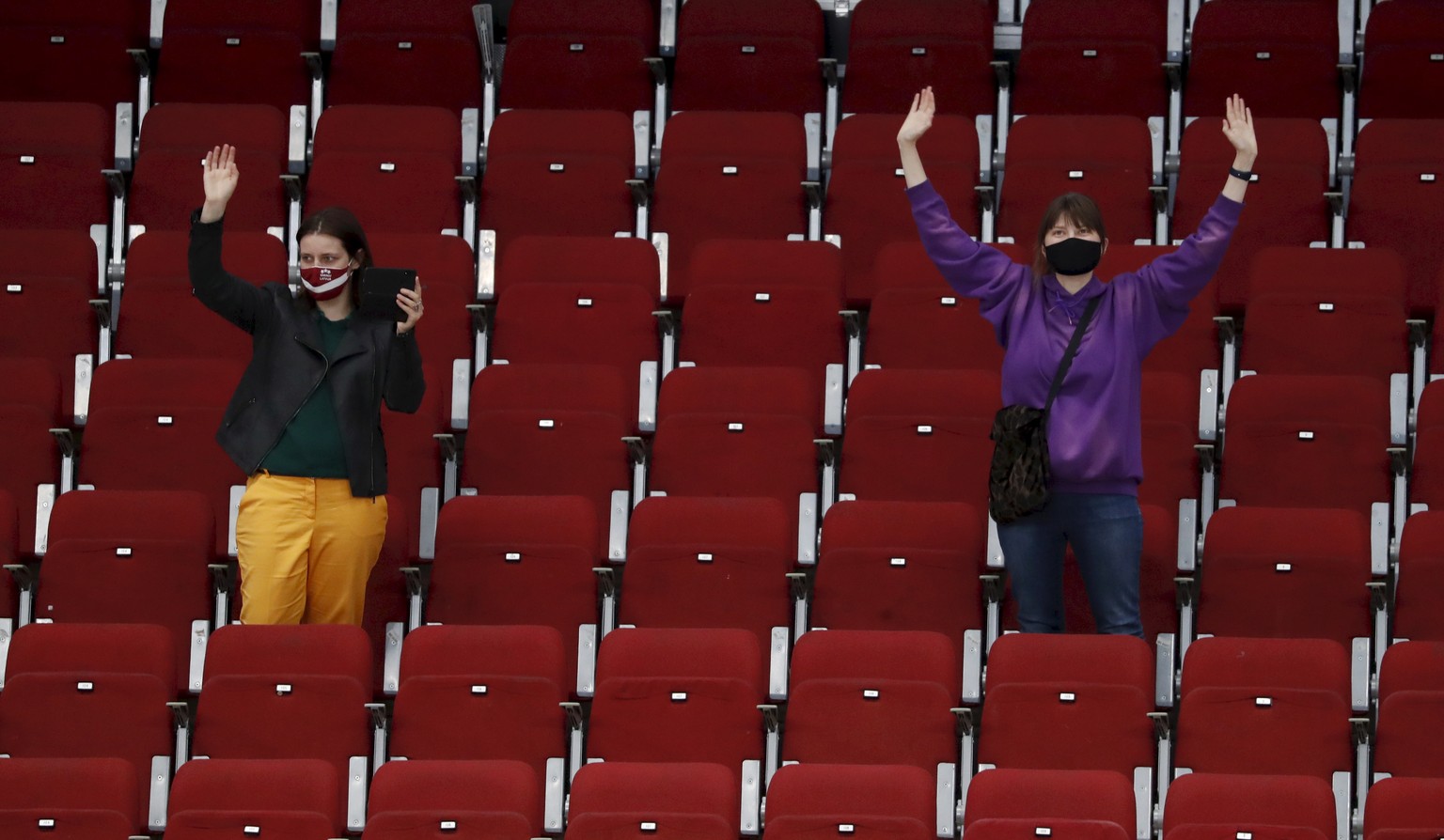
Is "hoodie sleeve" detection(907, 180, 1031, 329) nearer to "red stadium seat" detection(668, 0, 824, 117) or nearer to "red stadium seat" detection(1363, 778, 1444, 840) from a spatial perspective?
"red stadium seat" detection(1363, 778, 1444, 840)

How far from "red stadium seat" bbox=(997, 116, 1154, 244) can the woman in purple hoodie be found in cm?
123

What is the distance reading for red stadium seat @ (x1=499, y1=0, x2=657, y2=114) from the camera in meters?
6.21

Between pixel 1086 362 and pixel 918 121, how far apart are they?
1.68ft

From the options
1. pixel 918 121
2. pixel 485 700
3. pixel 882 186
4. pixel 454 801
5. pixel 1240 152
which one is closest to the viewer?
pixel 454 801

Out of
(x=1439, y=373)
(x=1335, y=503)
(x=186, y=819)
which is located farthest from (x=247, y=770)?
(x=1439, y=373)

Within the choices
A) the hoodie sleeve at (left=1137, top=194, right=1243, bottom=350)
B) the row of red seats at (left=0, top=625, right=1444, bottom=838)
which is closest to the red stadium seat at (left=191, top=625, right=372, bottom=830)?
the row of red seats at (left=0, top=625, right=1444, bottom=838)

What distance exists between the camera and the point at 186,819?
3.96 meters

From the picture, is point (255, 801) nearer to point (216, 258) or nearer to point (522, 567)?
point (522, 567)

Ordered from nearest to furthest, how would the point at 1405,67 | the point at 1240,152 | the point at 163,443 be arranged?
the point at 1240,152, the point at 163,443, the point at 1405,67

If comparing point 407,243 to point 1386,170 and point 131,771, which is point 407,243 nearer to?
point 131,771

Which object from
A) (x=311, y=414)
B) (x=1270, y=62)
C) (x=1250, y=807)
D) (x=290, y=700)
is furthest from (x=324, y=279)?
(x=1270, y=62)

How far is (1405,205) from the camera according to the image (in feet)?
18.4

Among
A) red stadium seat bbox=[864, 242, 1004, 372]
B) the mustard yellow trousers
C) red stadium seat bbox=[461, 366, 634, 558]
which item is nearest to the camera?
the mustard yellow trousers

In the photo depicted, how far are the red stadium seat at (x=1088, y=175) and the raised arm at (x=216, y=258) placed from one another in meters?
1.87
